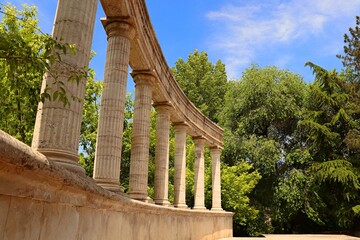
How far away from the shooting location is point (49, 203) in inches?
214

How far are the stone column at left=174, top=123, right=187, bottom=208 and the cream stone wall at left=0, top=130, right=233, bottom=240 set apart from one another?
1310 cm

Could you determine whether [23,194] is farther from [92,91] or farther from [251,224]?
[251,224]

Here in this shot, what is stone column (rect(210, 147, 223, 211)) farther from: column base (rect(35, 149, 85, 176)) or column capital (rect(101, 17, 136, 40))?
column base (rect(35, 149, 85, 176))

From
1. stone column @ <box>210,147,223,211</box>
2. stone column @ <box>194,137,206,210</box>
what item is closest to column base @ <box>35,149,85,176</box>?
stone column @ <box>194,137,206,210</box>

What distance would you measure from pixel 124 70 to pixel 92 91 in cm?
1623

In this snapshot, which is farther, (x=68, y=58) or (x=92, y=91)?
(x=92, y=91)

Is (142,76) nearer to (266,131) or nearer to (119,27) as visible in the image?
(119,27)

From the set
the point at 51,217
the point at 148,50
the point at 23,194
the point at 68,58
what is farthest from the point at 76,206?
the point at 148,50

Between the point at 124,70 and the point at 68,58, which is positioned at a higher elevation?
Result: the point at 124,70

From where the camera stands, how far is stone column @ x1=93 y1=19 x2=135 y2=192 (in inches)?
515

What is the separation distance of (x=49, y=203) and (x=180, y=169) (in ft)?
66.8

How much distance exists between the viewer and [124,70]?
554 inches

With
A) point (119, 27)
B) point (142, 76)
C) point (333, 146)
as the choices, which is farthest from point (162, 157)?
point (333, 146)

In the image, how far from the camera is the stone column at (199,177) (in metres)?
29.4
